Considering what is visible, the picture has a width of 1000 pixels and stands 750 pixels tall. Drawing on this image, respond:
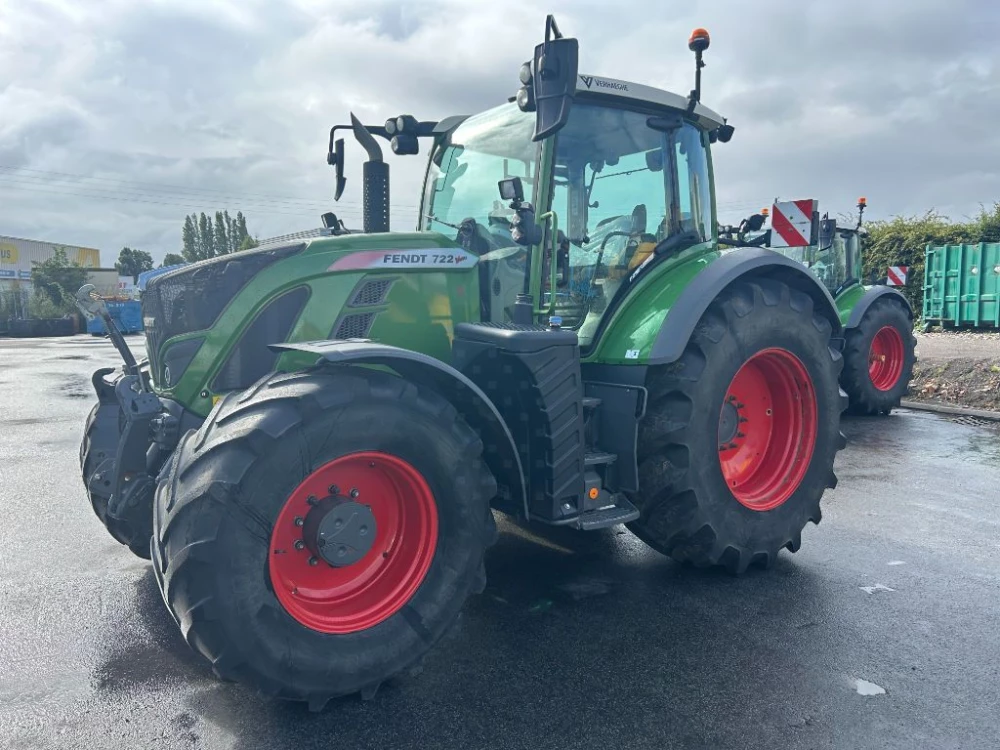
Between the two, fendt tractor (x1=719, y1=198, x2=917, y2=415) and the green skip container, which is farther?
the green skip container

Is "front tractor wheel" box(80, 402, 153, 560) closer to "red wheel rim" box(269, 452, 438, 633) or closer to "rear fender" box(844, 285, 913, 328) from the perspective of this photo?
"red wheel rim" box(269, 452, 438, 633)

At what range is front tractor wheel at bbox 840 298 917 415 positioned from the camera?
9.42m

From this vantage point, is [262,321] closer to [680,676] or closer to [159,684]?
[159,684]

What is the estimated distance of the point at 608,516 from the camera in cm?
364

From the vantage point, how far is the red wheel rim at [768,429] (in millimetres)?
4383

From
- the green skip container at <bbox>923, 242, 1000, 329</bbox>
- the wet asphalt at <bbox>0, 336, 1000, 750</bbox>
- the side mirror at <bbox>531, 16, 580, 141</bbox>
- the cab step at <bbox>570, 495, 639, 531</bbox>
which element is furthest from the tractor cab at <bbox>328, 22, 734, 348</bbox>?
the green skip container at <bbox>923, 242, 1000, 329</bbox>

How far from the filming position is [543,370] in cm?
338

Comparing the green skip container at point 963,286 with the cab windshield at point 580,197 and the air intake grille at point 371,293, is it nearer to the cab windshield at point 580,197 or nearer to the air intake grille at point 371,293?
the cab windshield at point 580,197

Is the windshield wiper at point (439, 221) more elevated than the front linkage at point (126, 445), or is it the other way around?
the windshield wiper at point (439, 221)

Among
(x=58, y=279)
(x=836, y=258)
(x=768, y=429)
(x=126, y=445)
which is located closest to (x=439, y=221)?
(x=126, y=445)

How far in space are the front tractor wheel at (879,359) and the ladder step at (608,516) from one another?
6.64m

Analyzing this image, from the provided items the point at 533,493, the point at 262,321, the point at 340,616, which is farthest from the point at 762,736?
the point at 262,321

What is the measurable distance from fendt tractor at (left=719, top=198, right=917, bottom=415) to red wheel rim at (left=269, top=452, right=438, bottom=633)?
7.15 meters

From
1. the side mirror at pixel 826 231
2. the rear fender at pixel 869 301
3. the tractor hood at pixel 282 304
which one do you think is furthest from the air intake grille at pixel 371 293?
the side mirror at pixel 826 231
